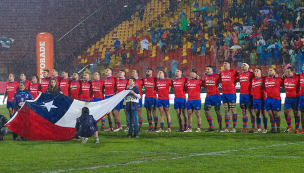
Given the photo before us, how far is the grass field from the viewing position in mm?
6082

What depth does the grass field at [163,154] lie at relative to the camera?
6082 millimetres

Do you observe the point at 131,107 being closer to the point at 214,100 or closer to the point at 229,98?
the point at 214,100

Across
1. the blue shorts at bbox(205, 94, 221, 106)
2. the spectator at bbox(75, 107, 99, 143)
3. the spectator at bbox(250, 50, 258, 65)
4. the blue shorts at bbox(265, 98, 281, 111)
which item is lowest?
the spectator at bbox(75, 107, 99, 143)

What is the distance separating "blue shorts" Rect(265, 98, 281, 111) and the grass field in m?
0.82

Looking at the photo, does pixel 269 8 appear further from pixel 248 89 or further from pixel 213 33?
pixel 248 89

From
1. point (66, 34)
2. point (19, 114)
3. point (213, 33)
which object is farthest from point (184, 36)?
point (19, 114)

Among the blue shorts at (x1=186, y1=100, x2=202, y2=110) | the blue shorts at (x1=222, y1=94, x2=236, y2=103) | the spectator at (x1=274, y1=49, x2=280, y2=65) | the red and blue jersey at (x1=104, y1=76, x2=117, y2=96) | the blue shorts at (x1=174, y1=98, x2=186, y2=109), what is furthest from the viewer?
the spectator at (x1=274, y1=49, x2=280, y2=65)

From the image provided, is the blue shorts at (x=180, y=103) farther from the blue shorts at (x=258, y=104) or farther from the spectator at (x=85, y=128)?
the spectator at (x=85, y=128)

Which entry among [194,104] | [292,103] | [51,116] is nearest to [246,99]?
[292,103]

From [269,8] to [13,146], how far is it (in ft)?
58.5

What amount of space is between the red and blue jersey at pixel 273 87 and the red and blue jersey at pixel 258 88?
0.14 meters

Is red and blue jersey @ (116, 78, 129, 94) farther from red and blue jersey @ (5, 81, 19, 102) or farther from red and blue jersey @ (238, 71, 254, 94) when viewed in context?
red and blue jersey @ (5, 81, 19, 102)

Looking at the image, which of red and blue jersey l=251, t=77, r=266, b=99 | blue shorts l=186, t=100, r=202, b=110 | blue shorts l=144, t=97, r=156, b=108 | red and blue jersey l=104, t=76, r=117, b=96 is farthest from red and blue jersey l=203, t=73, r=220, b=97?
red and blue jersey l=104, t=76, r=117, b=96

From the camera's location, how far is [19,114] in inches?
389
